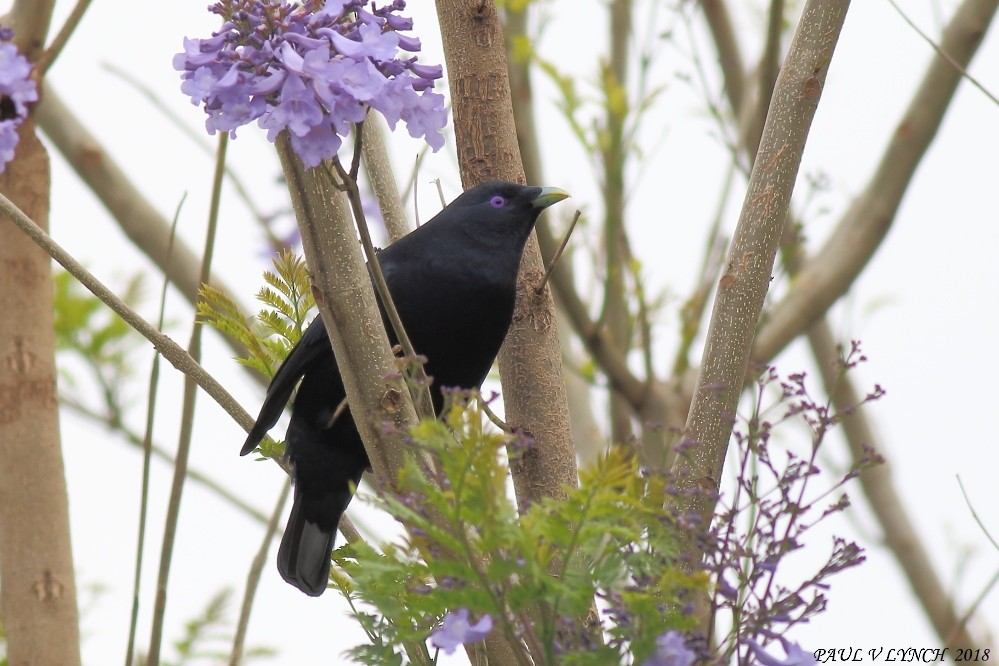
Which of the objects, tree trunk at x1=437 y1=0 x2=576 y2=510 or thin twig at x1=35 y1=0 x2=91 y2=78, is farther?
thin twig at x1=35 y1=0 x2=91 y2=78

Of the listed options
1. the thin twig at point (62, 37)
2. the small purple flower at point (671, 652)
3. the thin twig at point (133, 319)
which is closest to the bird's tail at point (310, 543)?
the thin twig at point (133, 319)

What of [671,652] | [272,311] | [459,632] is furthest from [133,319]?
[671,652]

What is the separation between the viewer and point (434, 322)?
332cm

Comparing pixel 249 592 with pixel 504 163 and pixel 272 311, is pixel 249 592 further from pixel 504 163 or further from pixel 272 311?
pixel 504 163

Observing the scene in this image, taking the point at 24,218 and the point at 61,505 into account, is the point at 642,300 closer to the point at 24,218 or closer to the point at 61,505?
the point at 61,505

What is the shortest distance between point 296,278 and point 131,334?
7.65 feet

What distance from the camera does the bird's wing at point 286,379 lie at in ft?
9.39

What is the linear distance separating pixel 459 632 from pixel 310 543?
217 centimetres

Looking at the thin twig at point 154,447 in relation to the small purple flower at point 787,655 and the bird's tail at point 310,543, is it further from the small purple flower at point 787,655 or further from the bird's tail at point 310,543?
the small purple flower at point 787,655

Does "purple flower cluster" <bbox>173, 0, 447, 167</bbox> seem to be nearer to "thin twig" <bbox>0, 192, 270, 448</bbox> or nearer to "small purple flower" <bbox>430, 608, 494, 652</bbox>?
"thin twig" <bbox>0, 192, 270, 448</bbox>

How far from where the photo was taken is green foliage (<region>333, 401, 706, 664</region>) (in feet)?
4.75

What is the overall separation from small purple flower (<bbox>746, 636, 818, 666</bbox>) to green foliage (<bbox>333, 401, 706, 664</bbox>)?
12cm

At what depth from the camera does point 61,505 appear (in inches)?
117

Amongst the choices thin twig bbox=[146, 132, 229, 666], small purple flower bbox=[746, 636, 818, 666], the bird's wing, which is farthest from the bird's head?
small purple flower bbox=[746, 636, 818, 666]
